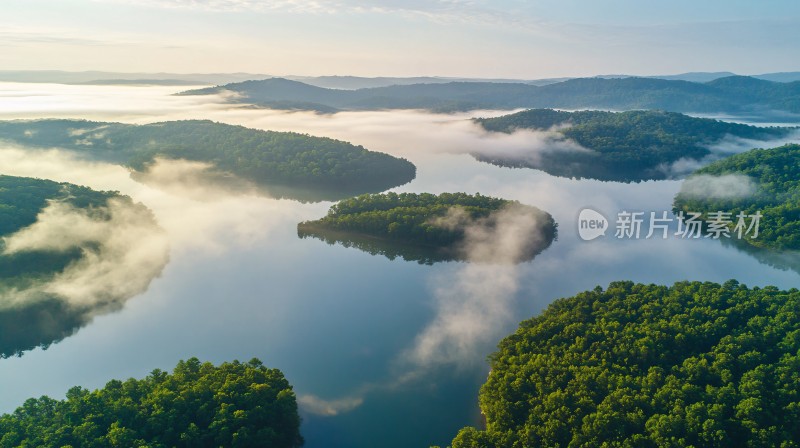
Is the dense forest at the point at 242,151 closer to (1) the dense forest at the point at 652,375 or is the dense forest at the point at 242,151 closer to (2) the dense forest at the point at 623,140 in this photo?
(2) the dense forest at the point at 623,140

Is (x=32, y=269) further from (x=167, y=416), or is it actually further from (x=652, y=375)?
(x=652, y=375)

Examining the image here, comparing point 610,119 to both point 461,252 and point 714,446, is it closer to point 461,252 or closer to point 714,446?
point 461,252

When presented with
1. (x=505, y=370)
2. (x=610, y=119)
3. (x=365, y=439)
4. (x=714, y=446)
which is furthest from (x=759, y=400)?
(x=610, y=119)

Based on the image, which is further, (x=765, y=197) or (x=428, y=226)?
(x=765, y=197)

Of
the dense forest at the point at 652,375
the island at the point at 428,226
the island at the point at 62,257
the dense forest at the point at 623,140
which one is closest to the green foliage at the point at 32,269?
the island at the point at 62,257

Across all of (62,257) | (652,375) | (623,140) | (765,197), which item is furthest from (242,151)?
(765,197)

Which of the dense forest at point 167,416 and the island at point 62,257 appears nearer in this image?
the dense forest at point 167,416

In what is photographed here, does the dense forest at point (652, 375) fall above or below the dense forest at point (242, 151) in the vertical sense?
below

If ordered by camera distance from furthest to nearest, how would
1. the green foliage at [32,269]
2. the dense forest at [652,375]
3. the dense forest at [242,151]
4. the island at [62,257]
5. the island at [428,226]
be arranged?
the dense forest at [242,151]
the island at [428,226]
the island at [62,257]
the green foliage at [32,269]
the dense forest at [652,375]
